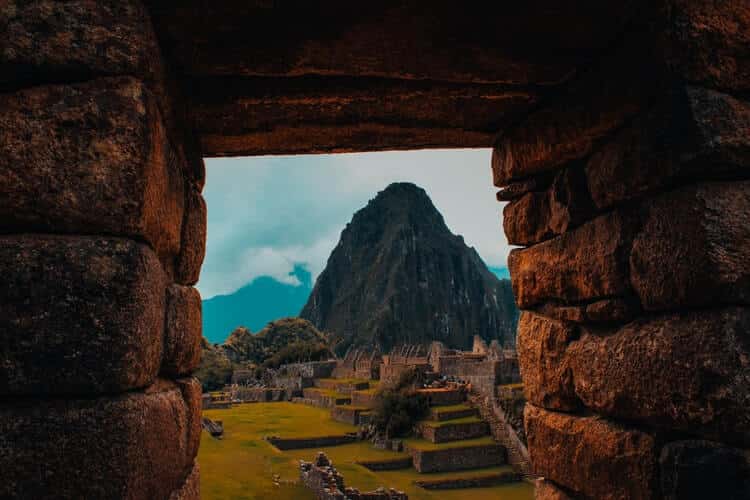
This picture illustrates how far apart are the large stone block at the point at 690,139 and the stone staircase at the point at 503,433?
27688mm

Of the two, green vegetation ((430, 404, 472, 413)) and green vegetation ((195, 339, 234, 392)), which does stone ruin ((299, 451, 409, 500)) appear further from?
green vegetation ((195, 339, 234, 392))

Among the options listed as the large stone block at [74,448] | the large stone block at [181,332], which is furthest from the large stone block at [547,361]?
the large stone block at [74,448]

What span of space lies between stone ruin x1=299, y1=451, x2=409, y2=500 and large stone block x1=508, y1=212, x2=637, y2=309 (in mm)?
13794

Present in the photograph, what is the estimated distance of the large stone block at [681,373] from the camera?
2404mm

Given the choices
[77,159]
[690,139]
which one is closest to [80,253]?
[77,159]

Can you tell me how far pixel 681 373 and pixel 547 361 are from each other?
3.82 ft

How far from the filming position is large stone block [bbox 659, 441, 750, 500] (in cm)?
242

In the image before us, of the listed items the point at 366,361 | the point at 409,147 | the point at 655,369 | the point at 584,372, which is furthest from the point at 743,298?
the point at 366,361

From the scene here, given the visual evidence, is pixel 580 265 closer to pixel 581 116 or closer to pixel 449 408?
pixel 581 116

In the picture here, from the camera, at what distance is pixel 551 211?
12.3 feet

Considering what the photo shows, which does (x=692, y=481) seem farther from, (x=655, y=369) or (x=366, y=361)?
(x=366, y=361)

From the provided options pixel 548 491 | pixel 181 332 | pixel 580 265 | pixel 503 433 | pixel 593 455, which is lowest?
pixel 503 433

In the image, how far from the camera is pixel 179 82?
10.1 ft

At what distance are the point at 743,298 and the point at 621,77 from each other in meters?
1.16
